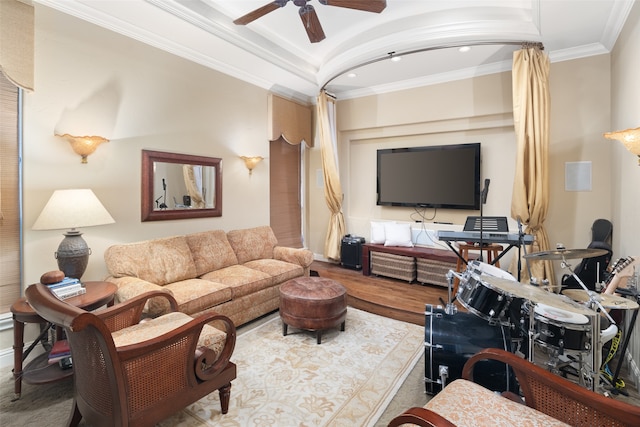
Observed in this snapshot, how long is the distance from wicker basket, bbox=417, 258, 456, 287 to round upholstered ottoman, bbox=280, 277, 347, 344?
1.78 meters

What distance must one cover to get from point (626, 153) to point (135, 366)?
3982 millimetres

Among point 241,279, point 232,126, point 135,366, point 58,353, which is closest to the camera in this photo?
point 135,366

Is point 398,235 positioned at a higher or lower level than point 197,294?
higher

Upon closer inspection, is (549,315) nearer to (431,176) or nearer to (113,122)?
(431,176)

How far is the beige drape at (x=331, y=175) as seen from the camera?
4973 millimetres

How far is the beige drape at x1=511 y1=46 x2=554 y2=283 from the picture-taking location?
3389 mm

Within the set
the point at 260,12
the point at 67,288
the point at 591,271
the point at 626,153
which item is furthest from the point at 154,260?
the point at 626,153

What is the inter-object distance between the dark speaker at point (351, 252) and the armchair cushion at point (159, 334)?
320 centimetres

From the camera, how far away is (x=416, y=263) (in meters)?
4.40

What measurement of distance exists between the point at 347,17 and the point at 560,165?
3.01 meters

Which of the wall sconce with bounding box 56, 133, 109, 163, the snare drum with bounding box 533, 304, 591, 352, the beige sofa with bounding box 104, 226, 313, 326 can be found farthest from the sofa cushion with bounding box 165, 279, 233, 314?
the snare drum with bounding box 533, 304, 591, 352

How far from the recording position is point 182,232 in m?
3.62

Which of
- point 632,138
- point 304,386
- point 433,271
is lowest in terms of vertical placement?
point 304,386

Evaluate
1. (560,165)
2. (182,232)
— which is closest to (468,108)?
(560,165)
